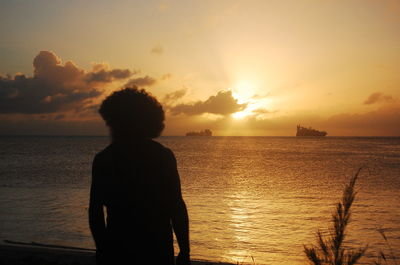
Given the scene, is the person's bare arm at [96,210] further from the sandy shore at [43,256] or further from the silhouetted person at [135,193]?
the sandy shore at [43,256]

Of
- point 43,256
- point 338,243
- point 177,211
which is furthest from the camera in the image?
point 43,256

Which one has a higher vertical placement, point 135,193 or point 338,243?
point 135,193

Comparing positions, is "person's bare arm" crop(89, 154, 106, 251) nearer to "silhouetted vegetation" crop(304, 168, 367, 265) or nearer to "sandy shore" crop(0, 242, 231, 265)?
"silhouetted vegetation" crop(304, 168, 367, 265)

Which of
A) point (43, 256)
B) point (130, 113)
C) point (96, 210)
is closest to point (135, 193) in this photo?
point (96, 210)

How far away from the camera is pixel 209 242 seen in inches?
494

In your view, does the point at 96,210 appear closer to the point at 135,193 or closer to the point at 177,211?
the point at 135,193

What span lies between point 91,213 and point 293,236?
11.5 meters

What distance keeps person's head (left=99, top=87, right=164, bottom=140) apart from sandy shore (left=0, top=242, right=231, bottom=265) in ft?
23.0

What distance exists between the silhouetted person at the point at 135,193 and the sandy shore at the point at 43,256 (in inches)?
265

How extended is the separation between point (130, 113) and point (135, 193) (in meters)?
0.65

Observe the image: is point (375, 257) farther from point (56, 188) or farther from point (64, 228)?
point (56, 188)

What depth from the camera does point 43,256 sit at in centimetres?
993

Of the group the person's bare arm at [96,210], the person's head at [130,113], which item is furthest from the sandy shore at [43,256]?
the person's head at [130,113]

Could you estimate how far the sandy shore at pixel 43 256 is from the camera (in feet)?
29.4
